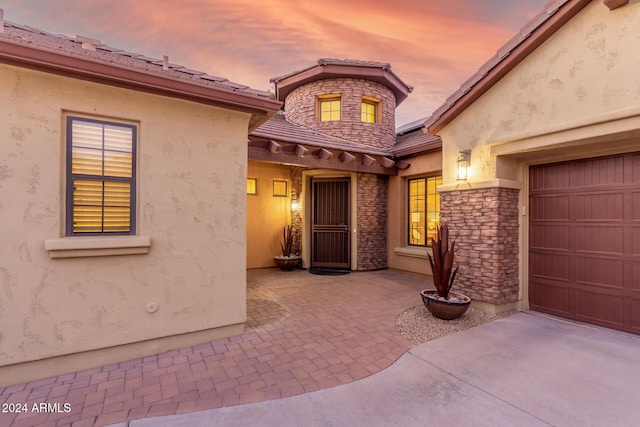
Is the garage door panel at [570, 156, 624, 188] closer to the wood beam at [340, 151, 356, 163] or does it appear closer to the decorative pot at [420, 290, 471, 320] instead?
the decorative pot at [420, 290, 471, 320]

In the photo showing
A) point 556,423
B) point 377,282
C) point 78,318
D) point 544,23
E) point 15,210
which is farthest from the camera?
point 377,282

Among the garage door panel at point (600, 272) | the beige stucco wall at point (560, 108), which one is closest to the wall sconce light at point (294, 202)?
the beige stucco wall at point (560, 108)

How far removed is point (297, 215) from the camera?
33.2 ft

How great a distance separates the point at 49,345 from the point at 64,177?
196 cm

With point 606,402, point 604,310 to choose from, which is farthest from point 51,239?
point 604,310

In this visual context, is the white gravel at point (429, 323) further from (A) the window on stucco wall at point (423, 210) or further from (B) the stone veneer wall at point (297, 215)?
(B) the stone veneer wall at point (297, 215)

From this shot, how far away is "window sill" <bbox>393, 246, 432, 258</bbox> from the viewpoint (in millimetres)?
8219

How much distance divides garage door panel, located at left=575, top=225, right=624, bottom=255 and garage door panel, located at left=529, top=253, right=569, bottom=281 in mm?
360

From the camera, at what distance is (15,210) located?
Answer: 300cm

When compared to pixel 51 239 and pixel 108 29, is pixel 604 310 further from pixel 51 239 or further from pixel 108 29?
pixel 108 29

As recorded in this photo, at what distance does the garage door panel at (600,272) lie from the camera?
437cm

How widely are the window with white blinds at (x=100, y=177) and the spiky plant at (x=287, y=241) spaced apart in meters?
6.43

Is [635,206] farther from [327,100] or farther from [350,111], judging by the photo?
[327,100]

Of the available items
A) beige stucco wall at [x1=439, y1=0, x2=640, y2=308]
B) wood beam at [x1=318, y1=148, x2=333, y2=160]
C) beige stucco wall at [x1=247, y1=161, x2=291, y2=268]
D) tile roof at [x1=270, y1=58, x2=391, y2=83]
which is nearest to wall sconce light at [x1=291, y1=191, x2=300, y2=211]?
beige stucco wall at [x1=247, y1=161, x2=291, y2=268]
